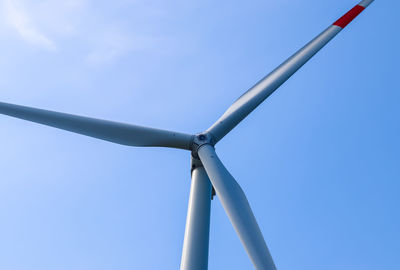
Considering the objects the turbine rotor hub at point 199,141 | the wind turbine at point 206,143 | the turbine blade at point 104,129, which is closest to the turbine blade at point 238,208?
the wind turbine at point 206,143

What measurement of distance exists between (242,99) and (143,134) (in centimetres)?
381

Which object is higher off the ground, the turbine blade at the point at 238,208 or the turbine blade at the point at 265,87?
the turbine blade at the point at 265,87

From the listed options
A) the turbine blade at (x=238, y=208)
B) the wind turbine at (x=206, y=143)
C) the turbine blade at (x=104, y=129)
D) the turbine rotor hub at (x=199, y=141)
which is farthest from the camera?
the turbine rotor hub at (x=199, y=141)

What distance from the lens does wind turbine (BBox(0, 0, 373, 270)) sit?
37.4 feet

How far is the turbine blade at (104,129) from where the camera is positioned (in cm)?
1391

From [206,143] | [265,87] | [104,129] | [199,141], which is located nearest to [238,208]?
[206,143]

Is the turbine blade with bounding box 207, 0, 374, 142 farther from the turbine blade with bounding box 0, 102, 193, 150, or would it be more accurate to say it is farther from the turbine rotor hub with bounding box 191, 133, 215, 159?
the turbine blade with bounding box 0, 102, 193, 150

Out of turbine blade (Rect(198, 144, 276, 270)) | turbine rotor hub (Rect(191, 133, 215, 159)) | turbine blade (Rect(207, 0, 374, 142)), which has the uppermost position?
turbine blade (Rect(207, 0, 374, 142))

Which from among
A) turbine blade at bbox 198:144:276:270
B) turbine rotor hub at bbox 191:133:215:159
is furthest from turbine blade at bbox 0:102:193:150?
turbine blade at bbox 198:144:276:270

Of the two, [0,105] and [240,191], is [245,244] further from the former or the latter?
[0,105]

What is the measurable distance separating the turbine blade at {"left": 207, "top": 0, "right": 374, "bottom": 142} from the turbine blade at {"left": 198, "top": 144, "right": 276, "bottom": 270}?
4.03 feet

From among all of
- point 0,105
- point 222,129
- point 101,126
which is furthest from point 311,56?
point 0,105

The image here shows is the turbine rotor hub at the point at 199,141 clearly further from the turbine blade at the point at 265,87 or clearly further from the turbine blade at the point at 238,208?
the turbine blade at the point at 265,87

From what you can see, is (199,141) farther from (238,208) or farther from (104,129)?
(238,208)
